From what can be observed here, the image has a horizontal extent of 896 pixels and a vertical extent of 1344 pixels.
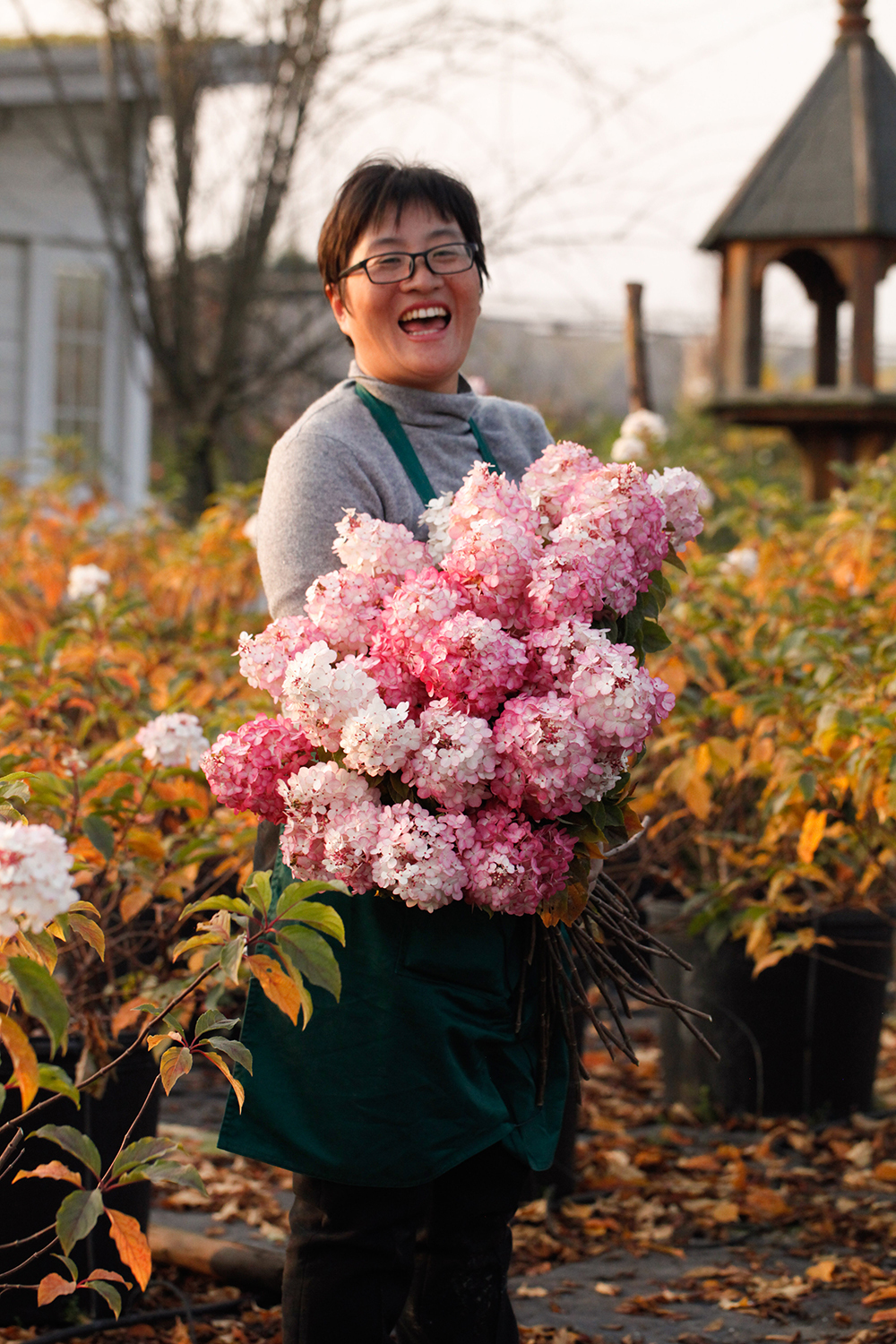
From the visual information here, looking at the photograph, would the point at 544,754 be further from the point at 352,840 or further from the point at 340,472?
the point at 340,472

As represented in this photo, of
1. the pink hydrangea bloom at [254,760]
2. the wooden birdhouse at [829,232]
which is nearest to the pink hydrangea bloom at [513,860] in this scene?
the pink hydrangea bloom at [254,760]

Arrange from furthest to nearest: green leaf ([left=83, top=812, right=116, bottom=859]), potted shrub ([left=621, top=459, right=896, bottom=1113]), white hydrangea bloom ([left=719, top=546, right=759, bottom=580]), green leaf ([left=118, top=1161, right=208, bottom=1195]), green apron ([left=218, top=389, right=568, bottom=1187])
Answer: white hydrangea bloom ([left=719, top=546, right=759, bottom=580]) < potted shrub ([left=621, top=459, right=896, bottom=1113]) < green leaf ([left=83, top=812, right=116, bottom=859]) < green apron ([left=218, top=389, right=568, bottom=1187]) < green leaf ([left=118, top=1161, right=208, bottom=1195])

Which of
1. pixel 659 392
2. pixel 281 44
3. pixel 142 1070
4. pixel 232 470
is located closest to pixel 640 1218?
pixel 142 1070

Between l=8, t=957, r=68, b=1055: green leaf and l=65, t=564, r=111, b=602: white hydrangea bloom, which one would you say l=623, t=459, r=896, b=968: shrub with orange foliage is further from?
l=8, t=957, r=68, b=1055: green leaf

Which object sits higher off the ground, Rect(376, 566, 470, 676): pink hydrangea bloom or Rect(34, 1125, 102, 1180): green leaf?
Rect(376, 566, 470, 676): pink hydrangea bloom

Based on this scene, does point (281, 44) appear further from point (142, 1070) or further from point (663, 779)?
point (142, 1070)

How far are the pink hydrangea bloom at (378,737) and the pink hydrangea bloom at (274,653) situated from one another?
145 mm

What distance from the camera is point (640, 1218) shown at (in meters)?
2.84

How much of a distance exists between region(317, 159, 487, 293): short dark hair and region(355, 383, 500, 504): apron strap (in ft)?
0.63

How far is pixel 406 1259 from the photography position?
179 centimetres

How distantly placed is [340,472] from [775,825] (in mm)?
1326

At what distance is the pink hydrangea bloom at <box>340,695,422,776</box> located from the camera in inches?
57.1

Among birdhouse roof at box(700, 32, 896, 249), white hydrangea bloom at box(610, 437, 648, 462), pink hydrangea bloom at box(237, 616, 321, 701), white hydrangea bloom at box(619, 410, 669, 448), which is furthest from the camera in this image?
birdhouse roof at box(700, 32, 896, 249)

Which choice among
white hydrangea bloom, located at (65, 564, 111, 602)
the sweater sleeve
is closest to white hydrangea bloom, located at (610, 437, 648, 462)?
white hydrangea bloom, located at (65, 564, 111, 602)
